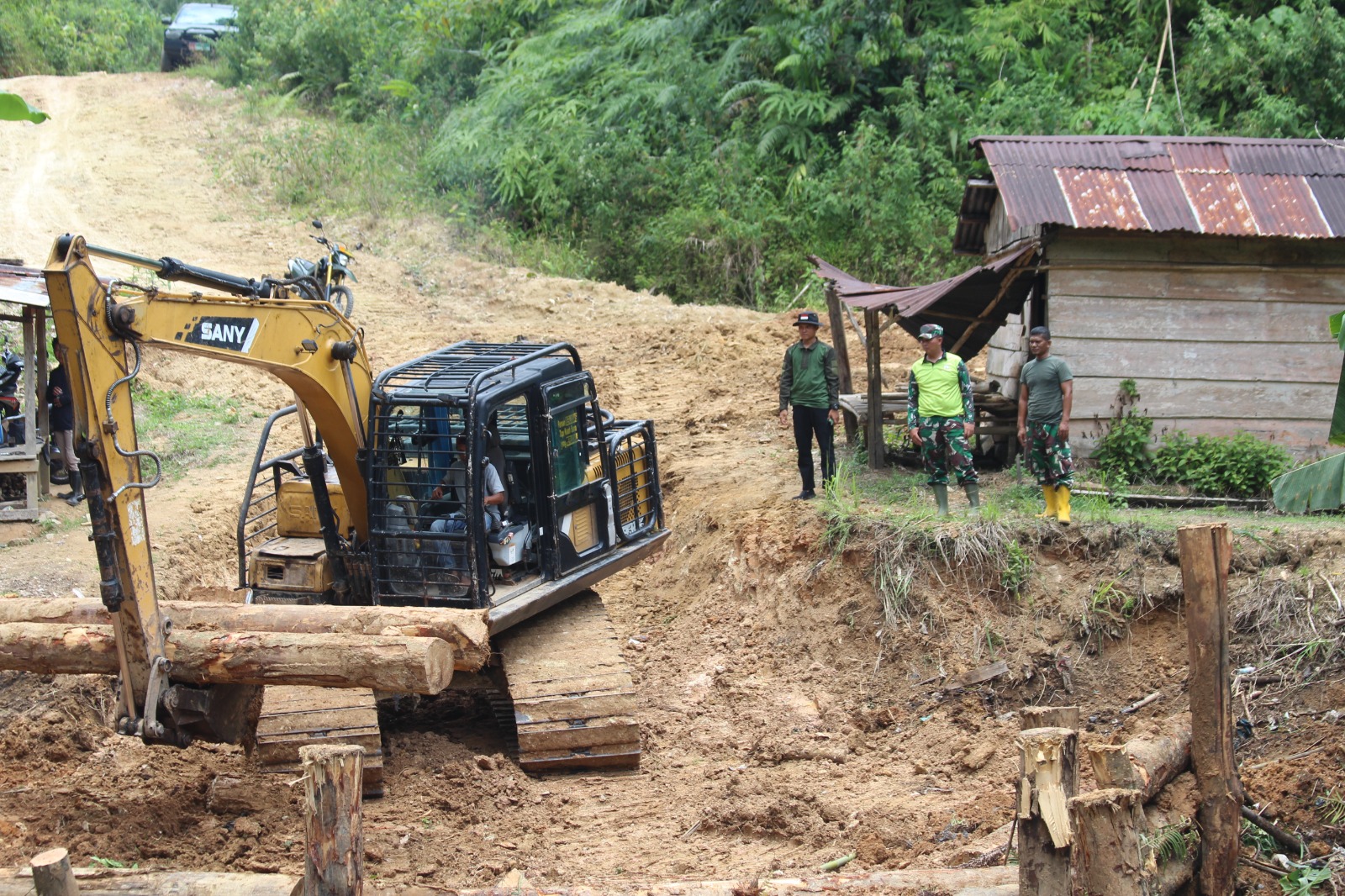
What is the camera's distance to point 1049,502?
372 inches

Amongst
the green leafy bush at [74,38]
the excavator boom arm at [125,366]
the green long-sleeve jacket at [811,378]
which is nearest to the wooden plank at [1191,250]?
the green long-sleeve jacket at [811,378]

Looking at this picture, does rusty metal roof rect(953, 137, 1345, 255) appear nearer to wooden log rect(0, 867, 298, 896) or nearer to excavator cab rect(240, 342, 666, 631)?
excavator cab rect(240, 342, 666, 631)

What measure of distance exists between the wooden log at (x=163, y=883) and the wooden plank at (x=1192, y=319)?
843 centimetres

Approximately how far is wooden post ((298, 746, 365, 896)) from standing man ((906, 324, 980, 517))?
6065 mm

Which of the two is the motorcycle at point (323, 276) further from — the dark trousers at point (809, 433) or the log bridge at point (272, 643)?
the dark trousers at point (809, 433)

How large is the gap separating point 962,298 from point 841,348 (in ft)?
7.16

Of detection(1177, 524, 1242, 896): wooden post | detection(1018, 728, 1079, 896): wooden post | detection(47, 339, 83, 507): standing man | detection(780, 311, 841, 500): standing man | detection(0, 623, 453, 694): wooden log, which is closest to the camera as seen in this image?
detection(1018, 728, 1079, 896): wooden post

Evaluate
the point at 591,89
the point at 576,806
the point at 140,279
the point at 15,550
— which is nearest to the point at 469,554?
the point at 576,806

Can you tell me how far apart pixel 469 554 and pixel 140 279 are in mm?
11434

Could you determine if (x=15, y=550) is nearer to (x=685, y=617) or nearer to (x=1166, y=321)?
(x=685, y=617)

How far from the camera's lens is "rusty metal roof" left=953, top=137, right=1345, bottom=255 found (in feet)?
34.9

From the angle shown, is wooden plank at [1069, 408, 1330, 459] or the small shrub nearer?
the small shrub

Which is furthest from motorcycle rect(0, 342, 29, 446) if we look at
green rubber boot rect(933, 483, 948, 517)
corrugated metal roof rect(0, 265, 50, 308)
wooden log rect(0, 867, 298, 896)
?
green rubber boot rect(933, 483, 948, 517)

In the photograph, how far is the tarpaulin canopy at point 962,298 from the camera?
10.9 m
